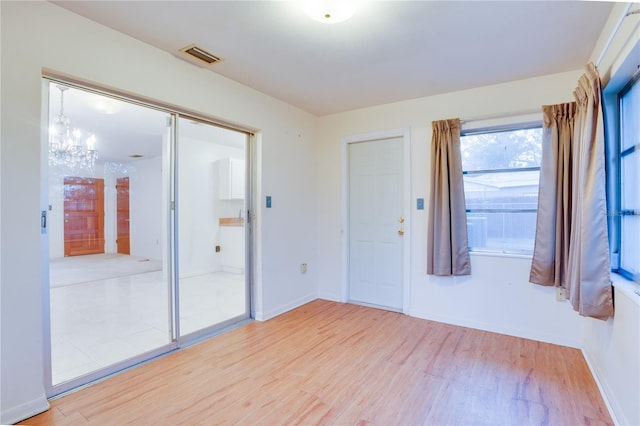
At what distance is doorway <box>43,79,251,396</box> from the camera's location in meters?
2.63

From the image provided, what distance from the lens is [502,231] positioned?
3180 mm

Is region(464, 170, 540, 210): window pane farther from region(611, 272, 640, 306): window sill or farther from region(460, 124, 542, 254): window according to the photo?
region(611, 272, 640, 306): window sill

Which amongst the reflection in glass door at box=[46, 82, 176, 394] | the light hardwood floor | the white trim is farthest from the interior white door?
the reflection in glass door at box=[46, 82, 176, 394]

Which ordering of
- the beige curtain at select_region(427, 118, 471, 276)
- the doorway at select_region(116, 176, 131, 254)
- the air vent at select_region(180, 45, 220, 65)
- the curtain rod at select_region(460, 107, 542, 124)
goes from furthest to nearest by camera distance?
the doorway at select_region(116, 176, 131, 254) → the beige curtain at select_region(427, 118, 471, 276) → the curtain rod at select_region(460, 107, 542, 124) → the air vent at select_region(180, 45, 220, 65)

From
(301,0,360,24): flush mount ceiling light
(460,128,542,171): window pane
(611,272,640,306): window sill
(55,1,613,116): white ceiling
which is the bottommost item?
(611,272,640,306): window sill

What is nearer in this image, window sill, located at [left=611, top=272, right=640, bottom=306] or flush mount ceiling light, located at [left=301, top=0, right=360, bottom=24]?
window sill, located at [left=611, top=272, right=640, bottom=306]

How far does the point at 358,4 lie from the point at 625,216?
2.28 metres

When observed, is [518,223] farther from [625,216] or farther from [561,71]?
[561,71]

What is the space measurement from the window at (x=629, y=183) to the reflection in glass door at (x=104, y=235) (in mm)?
3443

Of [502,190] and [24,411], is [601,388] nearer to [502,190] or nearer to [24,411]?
[502,190]

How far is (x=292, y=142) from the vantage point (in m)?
3.93

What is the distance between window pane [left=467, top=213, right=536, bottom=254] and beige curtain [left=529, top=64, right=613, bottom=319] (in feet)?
0.74

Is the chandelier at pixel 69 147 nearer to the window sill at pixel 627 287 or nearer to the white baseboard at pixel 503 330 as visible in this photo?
the white baseboard at pixel 503 330

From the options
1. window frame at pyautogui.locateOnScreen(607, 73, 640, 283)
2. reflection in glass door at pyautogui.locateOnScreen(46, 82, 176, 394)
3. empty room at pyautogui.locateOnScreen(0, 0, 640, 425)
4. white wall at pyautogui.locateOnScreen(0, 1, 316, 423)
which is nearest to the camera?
white wall at pyautogui.locateOnScreen(0, 1, 316, 423)
